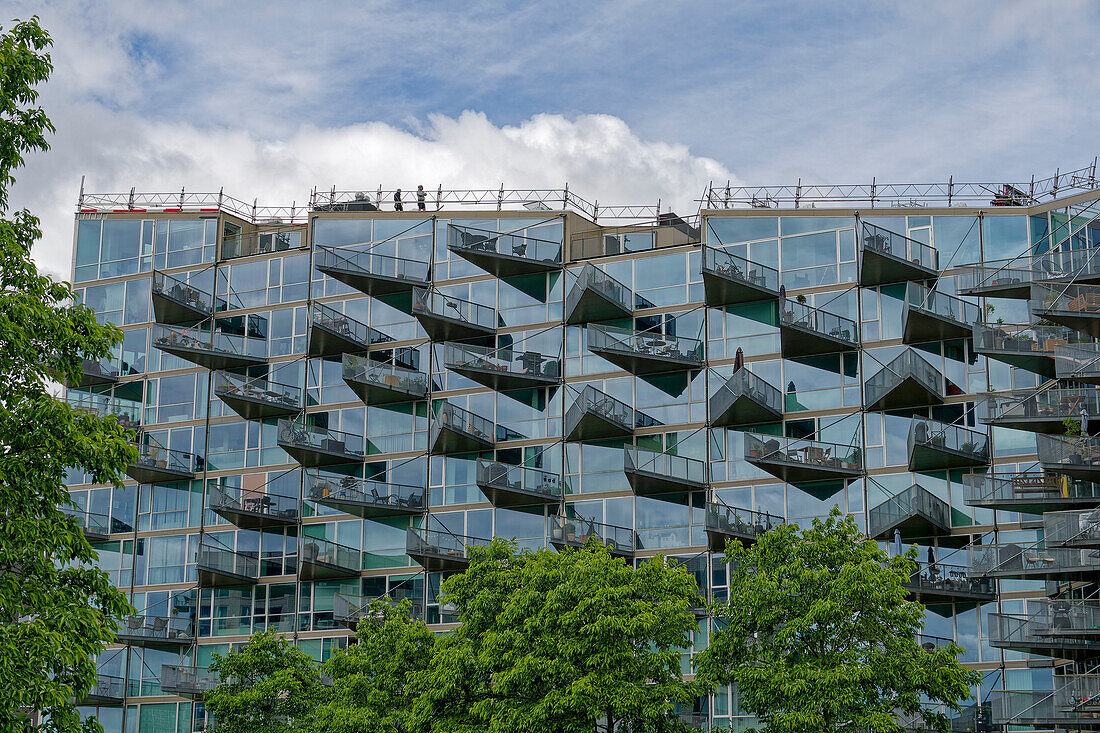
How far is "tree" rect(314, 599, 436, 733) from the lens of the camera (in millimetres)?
36156

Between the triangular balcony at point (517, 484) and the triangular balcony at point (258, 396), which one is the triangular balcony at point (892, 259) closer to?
the triangular balcony at point (517, 484)

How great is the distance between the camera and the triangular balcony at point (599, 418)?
1841 inches

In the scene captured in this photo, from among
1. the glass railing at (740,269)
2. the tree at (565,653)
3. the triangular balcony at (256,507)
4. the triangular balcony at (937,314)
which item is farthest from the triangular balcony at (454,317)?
the tree at (565,653)

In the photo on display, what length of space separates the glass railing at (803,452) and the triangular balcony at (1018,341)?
216 inches

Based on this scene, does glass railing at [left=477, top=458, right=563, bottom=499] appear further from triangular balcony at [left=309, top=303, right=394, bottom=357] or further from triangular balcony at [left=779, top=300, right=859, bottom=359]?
triangular balcony at [left=779, top=300, right=859, bottom=359]

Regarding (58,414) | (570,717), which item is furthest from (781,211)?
(58,414)

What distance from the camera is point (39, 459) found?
19500 millimetres

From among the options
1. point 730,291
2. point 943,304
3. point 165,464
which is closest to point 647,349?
point 730,291

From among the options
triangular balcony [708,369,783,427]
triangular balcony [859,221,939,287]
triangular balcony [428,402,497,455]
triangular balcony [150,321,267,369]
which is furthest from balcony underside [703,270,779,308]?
triangular balcony [150,321,267,369]

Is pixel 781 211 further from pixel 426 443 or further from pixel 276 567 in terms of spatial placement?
pixel 276 567

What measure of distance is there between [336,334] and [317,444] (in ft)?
13.5

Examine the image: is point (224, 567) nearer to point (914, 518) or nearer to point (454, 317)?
point (454, 317)

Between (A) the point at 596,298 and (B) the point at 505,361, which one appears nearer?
(A) the point at 596,298

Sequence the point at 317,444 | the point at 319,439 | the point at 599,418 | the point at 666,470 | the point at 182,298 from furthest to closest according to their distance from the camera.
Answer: the point at 182,298 < the point at 319,439 < the point at 317,444 < the point at 599,418 < the point at 666,470
